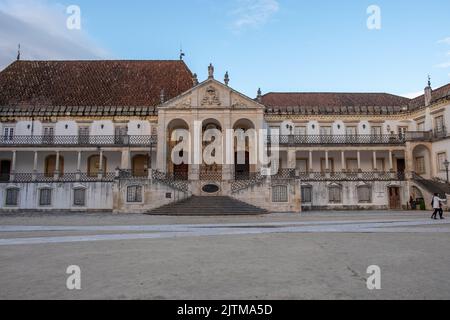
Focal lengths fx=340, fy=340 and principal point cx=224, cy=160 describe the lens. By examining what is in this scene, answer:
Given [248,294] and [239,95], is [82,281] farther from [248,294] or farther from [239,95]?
[239,95]

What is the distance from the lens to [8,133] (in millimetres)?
32281

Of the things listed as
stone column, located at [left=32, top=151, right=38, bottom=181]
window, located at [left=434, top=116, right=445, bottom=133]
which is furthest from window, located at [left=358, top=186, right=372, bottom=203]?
stone column, located at [left=32, top=151, right=38, bottom=181]

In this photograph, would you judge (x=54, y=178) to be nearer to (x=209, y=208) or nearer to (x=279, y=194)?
(x=209, y=208)

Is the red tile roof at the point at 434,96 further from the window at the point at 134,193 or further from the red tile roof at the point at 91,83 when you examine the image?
the window at the point at 134,193

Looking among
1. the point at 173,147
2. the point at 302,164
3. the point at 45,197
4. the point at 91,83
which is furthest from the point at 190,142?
the point at 91,83

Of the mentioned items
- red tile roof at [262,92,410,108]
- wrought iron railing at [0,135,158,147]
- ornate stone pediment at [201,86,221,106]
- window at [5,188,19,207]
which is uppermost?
red tile roof at [262,92,410,108]

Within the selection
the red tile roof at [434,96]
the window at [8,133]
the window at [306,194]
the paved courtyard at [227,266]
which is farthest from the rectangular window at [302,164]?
the window at [8,133]

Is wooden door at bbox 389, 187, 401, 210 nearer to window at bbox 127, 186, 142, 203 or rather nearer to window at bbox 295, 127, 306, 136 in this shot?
window at bbox 295, 127, 306, 136

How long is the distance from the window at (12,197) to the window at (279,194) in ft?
68.9

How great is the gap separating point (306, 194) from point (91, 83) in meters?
24.4

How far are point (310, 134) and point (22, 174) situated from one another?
2713 cm

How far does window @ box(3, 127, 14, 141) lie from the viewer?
32.1 metres

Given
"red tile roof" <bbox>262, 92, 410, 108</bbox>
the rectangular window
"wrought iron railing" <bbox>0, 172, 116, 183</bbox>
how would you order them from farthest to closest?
"red tile roof" <bbox>262, 92, 410, 108</bbox> → the rectangular window → "wrought iron railing" <bbox>0, 172, 116, 183</bbox>

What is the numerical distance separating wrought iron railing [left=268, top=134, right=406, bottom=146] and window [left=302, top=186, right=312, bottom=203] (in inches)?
191
